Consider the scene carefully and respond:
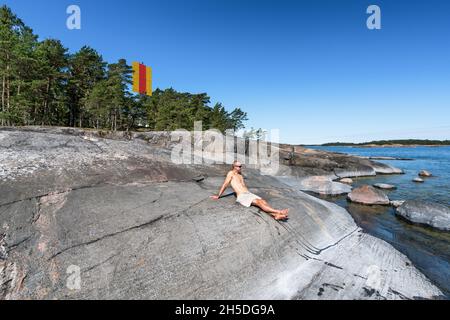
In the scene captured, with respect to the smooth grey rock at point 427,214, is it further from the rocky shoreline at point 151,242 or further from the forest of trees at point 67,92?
the forest of trees at point 67,92

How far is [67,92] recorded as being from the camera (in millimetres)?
51375

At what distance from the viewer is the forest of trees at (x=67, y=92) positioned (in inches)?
1363

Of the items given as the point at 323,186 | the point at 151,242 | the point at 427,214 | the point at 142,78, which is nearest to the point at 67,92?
the point at 142,78

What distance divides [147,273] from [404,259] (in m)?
8.41

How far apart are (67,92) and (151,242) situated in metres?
57.4

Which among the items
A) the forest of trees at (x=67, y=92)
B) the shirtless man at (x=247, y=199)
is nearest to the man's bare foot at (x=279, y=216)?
the shirtless man at (x=247, y=199)

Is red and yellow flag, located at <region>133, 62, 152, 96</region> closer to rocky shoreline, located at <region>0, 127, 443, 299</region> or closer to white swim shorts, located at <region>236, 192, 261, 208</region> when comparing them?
rocky shoreline, located at <region>0, 127, 443, 299</region>

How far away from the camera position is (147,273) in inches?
213

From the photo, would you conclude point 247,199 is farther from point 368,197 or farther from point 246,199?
point 368,197

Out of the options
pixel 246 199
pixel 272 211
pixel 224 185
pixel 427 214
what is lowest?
pixel 427 214

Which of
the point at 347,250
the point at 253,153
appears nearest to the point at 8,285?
the point at 347,250

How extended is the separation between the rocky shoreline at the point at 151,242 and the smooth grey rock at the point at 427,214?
5.01 metres

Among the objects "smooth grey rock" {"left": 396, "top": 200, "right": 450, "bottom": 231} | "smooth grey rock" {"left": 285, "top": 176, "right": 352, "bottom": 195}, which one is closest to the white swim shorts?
"smooth grey rock" {"left": 396, "top": 200, "right": 450, "bottom": 231}

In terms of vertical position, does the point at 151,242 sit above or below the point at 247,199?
below
